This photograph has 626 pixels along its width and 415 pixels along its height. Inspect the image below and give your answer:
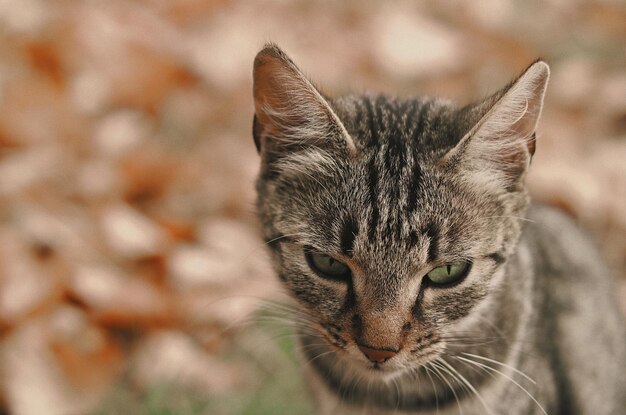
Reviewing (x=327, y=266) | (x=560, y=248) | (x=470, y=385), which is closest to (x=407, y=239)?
(x=327, y=266)

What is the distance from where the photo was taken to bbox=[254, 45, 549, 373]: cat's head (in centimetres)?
174

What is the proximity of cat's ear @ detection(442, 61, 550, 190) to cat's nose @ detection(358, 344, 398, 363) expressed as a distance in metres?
0.43

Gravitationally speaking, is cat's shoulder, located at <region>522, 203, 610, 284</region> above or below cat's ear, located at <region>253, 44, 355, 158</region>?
below

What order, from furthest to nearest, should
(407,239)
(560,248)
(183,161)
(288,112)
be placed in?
(183,161) → (560,248) → (288,112) → (407,239)

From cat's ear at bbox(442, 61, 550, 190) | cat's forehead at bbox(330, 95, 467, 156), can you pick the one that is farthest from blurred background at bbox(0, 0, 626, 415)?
cat's ear at bbox(442, 61, 550, 190)

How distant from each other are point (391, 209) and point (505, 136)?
1.00 ft

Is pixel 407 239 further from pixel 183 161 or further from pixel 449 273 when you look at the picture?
pixel 183 161

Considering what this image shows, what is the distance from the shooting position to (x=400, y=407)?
79.5 inches

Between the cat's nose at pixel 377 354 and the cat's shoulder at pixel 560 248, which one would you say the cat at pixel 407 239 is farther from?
the cat's shoulder at pixel 560 248

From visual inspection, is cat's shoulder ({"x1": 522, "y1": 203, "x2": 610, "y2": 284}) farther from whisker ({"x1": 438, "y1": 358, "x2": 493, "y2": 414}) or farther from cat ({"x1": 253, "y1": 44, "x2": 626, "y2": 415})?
whisker ({"x1": 438, "y1": 358, "x2": 493, "y2": 414})

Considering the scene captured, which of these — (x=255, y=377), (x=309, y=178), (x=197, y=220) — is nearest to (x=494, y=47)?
(x=197, y=220)

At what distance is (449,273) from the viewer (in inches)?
70.2

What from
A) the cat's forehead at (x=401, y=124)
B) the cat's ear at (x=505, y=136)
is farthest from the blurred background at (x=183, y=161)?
the cat's ear at (x=505, y=136)

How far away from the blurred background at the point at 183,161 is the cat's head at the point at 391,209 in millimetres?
399
